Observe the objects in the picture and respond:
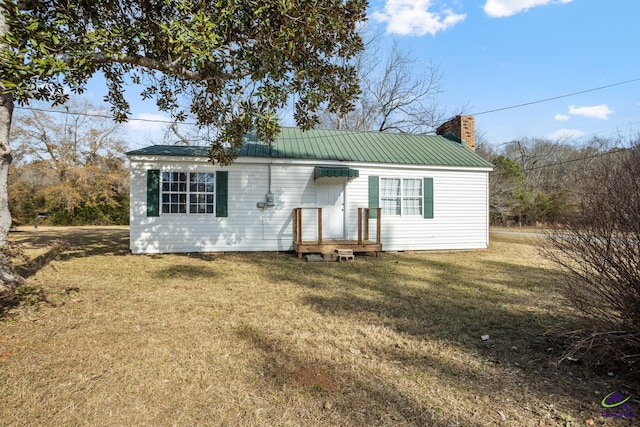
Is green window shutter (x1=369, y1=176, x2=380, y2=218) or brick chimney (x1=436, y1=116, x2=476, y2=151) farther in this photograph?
brick chimney (x1=436, y1=116, x2=476, y2=151)

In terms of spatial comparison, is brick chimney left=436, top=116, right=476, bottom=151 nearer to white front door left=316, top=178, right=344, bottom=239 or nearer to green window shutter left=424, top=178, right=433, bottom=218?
green window shutter left=424, top=178, right=433, bottom=218

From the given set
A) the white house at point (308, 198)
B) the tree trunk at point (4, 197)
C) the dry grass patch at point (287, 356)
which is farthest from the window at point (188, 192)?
the tree trunk at point (4, 197)

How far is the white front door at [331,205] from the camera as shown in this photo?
11.1 metres

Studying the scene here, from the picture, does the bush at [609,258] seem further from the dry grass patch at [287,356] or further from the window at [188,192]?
the window at [188,192]

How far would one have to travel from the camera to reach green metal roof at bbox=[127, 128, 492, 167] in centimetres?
1081

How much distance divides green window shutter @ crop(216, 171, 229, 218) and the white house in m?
0.03

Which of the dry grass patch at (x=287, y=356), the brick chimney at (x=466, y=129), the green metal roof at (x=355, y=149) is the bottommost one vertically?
the dry grass patch at (x=287, y=356)

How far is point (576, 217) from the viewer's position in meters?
3.32

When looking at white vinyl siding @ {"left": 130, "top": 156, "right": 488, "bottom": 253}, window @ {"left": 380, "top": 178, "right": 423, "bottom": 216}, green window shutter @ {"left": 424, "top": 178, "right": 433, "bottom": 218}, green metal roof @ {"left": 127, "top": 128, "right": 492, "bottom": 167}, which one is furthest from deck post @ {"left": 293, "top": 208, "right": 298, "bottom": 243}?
green window shutter @ {"left": 424, "top": 178, "right": 433, "bottom": 218}

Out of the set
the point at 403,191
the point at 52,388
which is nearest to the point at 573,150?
the point at 403,191

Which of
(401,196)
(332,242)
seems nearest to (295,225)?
(332,242)

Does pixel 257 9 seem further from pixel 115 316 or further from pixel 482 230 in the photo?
pixel 482 230

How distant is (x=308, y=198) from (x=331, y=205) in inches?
30.9

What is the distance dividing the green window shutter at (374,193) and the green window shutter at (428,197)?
1675 millimetres
